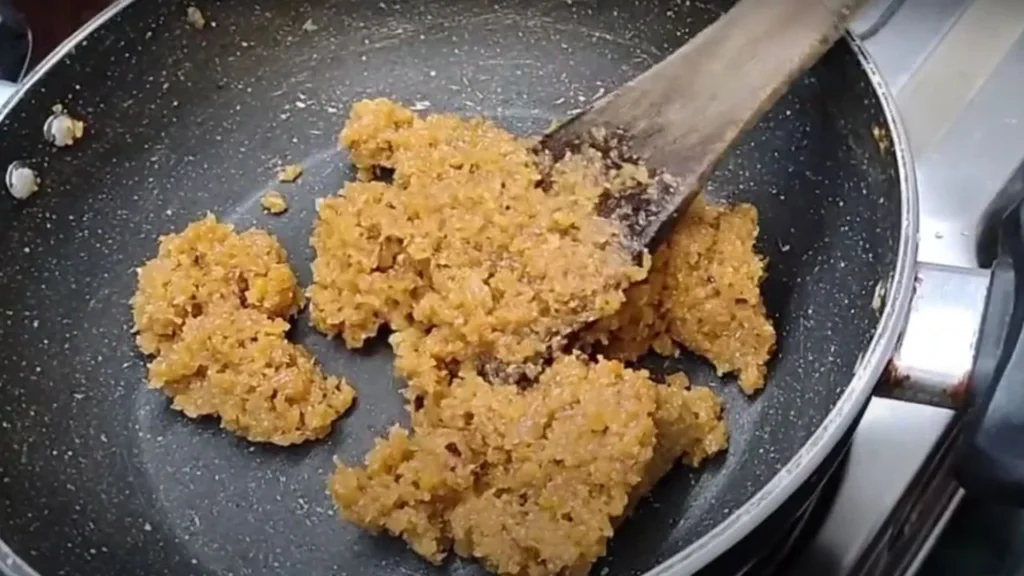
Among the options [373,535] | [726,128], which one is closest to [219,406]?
[373,535]

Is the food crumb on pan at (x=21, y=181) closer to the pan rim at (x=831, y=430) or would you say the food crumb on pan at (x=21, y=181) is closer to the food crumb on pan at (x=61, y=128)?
the food crumb on pan at (x=61, y=128)

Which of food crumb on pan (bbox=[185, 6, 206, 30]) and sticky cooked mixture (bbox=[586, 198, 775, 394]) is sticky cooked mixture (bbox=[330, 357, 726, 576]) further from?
food crumb on pan (bbox=[185, 6, 206, 30])

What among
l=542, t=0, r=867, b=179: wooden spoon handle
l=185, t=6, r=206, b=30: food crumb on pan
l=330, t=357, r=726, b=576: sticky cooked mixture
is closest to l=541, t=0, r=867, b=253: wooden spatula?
l=542, t=0, r=867, b=179: wooden spoon handle

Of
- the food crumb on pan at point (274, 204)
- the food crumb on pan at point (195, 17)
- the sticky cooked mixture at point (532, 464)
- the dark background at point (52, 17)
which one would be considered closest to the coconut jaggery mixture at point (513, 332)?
the sticky cooked mixture at point (532, 464)

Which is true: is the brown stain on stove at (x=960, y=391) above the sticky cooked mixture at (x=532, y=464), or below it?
above

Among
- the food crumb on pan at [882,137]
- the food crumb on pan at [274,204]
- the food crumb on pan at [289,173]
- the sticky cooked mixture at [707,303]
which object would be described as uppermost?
the food crumb on pan at [882,137]

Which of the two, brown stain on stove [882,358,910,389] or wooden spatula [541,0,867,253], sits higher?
wooden spatula [541,0,867,253]
